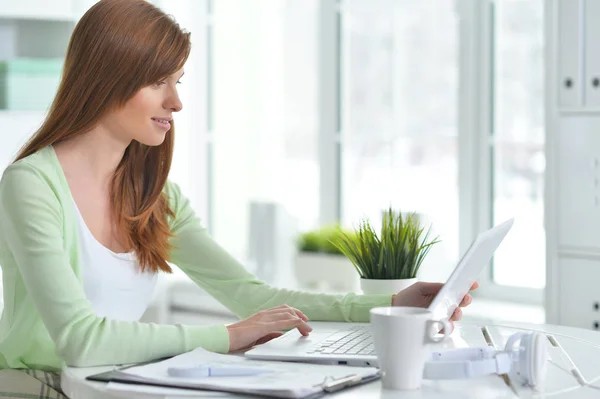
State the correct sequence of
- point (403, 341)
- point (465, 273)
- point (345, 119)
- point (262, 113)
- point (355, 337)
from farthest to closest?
point (262, 113) → point (345, 119) → point (355, 337) → point (465, 273) → point (403, 341)

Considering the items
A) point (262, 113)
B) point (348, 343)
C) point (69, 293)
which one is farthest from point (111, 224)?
point (262, 113)

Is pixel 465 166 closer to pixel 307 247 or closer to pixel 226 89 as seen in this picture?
pixel 307 247

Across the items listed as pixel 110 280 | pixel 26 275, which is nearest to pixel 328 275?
pixel 110 280

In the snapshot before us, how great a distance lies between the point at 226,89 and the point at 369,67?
75 cm

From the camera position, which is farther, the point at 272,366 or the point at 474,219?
the point at 474,219

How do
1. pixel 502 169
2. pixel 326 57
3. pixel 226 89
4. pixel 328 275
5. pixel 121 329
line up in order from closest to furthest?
pixel 121 329 < pixel 502 169 < pixel 328 275 < pixel 326 57 < pixel 226 89

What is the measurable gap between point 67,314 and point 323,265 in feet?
6.58

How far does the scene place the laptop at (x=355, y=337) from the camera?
136 centimetres

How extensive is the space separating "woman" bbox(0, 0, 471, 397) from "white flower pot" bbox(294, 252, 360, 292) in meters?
1.48

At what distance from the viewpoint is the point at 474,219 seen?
3.24m

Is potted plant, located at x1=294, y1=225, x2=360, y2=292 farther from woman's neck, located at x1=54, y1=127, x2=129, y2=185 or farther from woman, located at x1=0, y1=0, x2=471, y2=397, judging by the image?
woman's neck, located at x1=54, y1=127, x2=129, y2=185

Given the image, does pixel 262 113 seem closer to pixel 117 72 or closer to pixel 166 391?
pixel 117 72

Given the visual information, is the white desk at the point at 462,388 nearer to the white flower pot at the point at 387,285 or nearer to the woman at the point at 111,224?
the woman at the point at 111,224

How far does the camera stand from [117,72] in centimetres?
169
